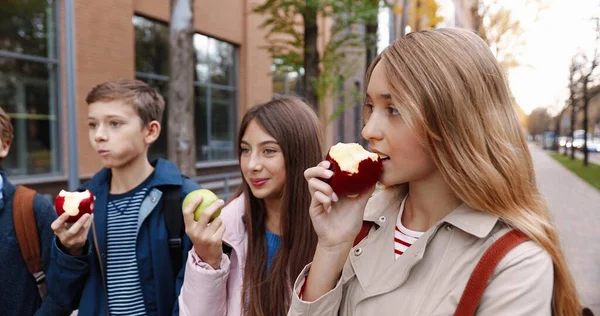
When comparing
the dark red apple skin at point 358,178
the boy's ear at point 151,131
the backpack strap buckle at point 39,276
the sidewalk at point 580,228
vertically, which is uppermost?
the boy's ear at point 151,131

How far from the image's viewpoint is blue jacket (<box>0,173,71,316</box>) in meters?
2.37

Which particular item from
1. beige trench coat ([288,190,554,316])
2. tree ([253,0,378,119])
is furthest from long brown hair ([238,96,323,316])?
tree ([253,0,378,119])

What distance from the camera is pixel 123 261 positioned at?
243 cm

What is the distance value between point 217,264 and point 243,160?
22.1 inches

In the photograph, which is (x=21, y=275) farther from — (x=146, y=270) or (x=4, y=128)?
(x=4, y=128)

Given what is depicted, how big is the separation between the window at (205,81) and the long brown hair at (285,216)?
8601 mm

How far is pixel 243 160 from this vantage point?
7.67 feet

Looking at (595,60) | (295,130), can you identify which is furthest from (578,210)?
(295,130)

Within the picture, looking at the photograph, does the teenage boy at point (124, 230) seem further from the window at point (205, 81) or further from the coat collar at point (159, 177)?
the window at point (205, 81)

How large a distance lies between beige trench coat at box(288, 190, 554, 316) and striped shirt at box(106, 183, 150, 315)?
→ 1155 millimetres

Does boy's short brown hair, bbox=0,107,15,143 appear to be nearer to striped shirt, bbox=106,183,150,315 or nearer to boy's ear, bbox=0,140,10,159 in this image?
boy's ear, bbox=0,140,10,159

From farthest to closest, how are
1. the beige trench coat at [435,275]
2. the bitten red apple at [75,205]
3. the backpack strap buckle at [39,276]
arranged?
1. the backpack strap buckle at [39,276]
2. the bitten red apple at [75,205]
3. the beige trench coat at [435,275]

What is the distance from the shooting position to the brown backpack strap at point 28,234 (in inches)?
94.3

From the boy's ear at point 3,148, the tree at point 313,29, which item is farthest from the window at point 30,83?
the boy's ear at point 3,148
